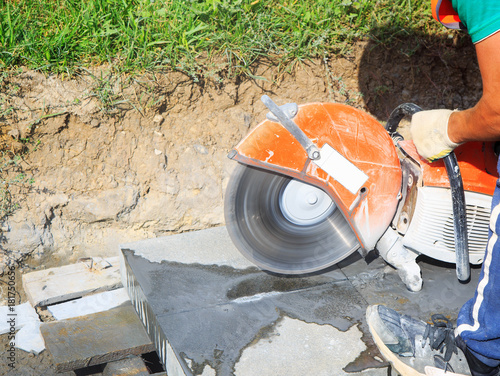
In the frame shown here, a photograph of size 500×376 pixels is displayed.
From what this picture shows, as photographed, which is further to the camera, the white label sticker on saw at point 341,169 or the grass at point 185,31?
the grass at point 185,31

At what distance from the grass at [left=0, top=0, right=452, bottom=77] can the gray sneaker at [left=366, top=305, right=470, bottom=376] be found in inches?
73.9

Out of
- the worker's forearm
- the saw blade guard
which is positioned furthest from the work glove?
the saw blade guard

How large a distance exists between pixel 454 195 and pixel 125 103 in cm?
197

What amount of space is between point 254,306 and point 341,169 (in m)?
0.77

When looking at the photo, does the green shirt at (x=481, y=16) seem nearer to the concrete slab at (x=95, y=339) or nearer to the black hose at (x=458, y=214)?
the black hose at (x=458, y=214)

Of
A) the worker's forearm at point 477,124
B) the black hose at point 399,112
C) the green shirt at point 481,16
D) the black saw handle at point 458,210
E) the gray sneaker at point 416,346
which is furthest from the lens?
the black hose at point 399,112

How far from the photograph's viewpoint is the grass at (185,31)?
2.96 m

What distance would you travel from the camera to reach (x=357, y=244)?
2.41m

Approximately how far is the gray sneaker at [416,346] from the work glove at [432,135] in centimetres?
72

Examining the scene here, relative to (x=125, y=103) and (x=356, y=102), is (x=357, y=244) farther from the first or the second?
(x=125, y=103)

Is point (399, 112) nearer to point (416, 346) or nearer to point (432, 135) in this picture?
point (432, 135)

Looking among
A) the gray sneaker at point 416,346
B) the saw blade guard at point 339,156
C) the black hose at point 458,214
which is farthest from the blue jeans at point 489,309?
the saw blade guard at point 339,156

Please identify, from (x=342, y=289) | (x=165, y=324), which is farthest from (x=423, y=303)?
(x=165, y=324)

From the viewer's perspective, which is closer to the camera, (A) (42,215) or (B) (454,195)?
(B) (454,195)
